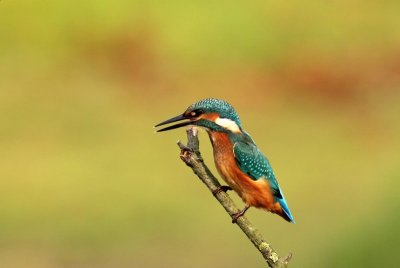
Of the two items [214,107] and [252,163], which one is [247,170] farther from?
[214,107]

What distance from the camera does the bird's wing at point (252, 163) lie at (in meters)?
1.62

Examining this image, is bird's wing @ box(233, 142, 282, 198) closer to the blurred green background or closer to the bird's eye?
the bird's eye

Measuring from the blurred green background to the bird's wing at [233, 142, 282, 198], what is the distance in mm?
2131

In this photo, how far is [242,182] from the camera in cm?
167

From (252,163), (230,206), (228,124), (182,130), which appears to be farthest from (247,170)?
(182,130)

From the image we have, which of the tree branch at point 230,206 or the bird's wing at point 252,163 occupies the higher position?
the bird's wing at point 252,163

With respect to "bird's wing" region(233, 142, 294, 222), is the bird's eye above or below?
below

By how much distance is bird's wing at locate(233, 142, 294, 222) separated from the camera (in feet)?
5.30

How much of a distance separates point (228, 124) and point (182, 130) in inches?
137

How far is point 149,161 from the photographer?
4.87m

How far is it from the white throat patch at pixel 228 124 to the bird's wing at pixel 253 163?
0.06 metres

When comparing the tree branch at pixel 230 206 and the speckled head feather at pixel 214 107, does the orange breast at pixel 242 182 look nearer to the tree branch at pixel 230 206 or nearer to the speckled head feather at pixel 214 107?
the speckled head feather at pixel 214 107

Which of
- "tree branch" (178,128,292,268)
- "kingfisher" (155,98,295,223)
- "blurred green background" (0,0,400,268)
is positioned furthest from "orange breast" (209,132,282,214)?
"blurred green background" (0,0,400,268)

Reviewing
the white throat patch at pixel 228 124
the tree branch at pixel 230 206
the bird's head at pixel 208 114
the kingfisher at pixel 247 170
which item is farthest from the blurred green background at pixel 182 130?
the tree branch at pixel 230 206
